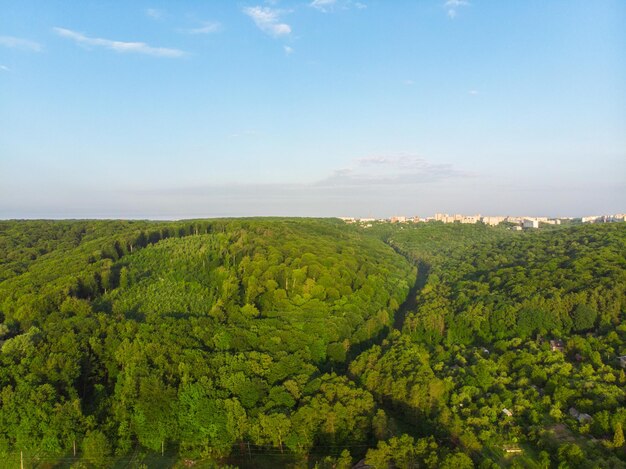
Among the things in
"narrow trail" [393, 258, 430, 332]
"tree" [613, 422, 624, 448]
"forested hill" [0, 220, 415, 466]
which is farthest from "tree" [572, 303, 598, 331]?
"tree" [613, 422, 624, 448]

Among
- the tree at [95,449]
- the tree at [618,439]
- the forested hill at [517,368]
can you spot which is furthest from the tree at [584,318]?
the tree at [95,449]

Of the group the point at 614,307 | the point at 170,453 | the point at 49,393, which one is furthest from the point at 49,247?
the point at 614,307

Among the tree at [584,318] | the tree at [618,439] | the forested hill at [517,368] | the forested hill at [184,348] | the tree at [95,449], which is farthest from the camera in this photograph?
the tree at [584,318]

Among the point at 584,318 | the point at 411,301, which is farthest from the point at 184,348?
the point at 411,301

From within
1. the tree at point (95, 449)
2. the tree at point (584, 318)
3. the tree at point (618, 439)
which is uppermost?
the tree at point (584, 318)

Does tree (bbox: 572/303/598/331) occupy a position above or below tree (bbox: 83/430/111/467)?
above

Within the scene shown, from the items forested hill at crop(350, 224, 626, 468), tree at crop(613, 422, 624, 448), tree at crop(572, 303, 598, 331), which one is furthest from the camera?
tree at crop(572, 303, 598, 331)

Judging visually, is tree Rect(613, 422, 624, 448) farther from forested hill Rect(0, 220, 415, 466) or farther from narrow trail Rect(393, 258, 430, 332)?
narrow trail Rect(393, 258, 430, 332)

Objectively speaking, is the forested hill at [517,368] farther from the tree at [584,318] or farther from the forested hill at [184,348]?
the forested hill at [184,348]

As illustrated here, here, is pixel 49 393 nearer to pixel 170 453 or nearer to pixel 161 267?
pixel 170 453
